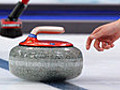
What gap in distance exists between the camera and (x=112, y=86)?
131 centimetres

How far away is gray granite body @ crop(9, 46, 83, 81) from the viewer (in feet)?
4.27

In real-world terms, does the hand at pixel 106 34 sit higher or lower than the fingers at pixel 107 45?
higher

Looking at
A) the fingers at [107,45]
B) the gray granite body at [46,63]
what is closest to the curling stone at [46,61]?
the gray granite body at [46,63]

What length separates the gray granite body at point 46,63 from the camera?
4.27 feet

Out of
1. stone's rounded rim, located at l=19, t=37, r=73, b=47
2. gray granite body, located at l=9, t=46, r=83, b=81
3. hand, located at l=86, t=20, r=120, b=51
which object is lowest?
gray granite body, located at l=9, t=46, r=83, b=81

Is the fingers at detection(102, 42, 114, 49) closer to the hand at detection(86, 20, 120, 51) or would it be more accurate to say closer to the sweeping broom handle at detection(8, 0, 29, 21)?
the hand at detection(86, 20, 120, 51)

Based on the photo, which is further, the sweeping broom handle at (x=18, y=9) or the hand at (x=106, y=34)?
the sweeping broom handle at (x=18, y=9)

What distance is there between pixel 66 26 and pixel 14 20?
95.2 inches

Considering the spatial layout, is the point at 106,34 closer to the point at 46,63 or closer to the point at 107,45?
the point at 107,45

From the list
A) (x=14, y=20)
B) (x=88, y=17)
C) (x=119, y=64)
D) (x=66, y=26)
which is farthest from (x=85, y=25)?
(x=119, y=64)

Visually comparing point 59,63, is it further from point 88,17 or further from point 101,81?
point 88,17

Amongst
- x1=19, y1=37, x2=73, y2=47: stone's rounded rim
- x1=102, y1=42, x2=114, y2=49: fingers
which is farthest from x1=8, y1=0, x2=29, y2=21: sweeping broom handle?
x1=102, y1=42, x2=114, y2=49: fingers

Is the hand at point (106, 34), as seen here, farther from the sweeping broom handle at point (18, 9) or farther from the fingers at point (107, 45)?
the sweeping broom handle at point (18, 9)

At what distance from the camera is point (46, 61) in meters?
1.30
